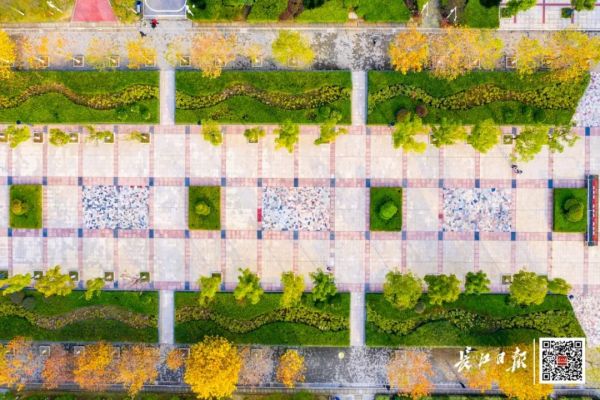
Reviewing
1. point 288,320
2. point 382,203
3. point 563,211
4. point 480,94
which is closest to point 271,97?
point 382,203

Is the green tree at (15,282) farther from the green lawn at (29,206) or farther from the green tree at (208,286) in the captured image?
the green tree at (208,286)

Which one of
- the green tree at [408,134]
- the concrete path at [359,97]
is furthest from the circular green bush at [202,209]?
the green tree at [408,134]

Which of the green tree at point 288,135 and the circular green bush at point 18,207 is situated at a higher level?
the green tree at point 288,135

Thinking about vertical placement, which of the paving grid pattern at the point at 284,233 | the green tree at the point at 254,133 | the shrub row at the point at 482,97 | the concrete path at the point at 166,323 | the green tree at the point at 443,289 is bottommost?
the concrete path at the point at 166,323

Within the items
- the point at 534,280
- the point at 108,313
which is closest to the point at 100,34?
the point at 108,313

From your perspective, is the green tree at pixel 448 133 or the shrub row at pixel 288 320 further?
the shrub row at pixel 288 320

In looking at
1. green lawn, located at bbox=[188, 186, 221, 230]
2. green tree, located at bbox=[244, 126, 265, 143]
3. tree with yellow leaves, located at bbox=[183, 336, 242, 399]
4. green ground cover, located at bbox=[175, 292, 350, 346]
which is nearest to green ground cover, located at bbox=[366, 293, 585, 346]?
green ground cover, located at bbox=[175, 292, 350, 346]

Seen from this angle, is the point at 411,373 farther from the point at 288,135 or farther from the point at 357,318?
the point at 288,135

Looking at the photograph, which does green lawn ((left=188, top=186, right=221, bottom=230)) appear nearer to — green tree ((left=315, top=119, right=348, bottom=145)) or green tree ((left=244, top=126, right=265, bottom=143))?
green tree ((left=244, top=126, right=265, bottom=143))
